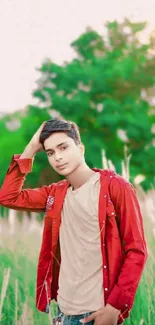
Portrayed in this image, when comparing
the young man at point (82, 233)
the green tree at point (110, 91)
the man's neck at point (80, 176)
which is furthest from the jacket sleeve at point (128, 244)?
the green tree at point (110, 91)

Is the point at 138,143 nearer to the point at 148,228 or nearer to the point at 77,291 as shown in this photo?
the point at 148,228

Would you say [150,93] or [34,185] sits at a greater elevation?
[150,93]

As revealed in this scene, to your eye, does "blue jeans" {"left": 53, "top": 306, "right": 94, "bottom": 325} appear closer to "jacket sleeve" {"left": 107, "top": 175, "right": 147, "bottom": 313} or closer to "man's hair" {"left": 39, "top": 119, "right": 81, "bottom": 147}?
"jacket sleeve" {"left": 107, "top": 175, "right": 147, "bottom": 313}

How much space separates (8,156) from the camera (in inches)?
566

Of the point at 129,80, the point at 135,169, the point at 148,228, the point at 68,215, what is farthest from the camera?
the point at 129,80

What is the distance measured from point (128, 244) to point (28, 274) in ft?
4.98

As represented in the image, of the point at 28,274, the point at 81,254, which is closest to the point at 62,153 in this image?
the point at 81,254

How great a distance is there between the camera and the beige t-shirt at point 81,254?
1.80 meters

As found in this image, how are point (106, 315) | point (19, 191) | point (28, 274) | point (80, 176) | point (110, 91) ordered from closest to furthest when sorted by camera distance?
point (106, 315)
point (80, 176)
point (19, 191)
point (28, 274)
point (110, 91)

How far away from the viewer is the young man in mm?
1756

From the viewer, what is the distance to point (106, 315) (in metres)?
1.72

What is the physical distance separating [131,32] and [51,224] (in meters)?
13.3

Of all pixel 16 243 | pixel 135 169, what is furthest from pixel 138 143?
pixel 16 243

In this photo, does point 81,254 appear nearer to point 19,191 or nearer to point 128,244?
point 128,244
